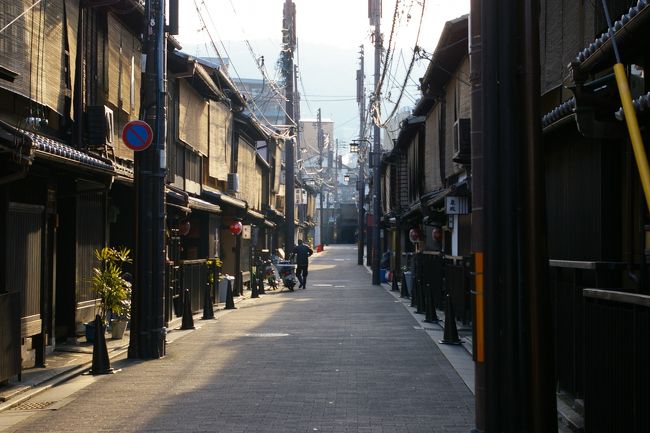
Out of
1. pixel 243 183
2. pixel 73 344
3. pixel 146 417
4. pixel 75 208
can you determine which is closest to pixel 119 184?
pixel 75 208

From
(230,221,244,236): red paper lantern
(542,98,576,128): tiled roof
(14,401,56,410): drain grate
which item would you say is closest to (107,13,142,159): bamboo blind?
(14,401,56,410): drain grate

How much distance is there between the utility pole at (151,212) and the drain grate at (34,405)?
3882 millimetres

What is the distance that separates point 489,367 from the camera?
23.0 ft

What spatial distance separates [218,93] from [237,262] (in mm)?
8637

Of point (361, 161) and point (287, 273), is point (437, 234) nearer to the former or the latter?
point (287, 273)

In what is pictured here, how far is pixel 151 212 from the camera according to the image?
1476 centimetres

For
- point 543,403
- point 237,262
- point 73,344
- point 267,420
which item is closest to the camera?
point 543,403

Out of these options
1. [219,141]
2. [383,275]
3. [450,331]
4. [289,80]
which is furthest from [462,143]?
[383,275]

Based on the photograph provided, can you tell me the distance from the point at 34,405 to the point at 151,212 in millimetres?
5011

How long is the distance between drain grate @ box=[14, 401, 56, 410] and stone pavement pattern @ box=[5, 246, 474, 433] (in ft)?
0.91

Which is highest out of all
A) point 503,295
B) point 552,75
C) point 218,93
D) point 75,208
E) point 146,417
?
point 218,93

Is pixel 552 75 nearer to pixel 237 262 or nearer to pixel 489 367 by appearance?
pixel 489 367

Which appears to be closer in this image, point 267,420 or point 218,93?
point 267,420

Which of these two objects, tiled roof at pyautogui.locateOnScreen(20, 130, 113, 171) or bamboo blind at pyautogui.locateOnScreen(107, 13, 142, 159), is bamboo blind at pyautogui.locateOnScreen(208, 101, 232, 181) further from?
tiled roof at pyautogui.locateOnScreen(20, 130, 113, 171)
